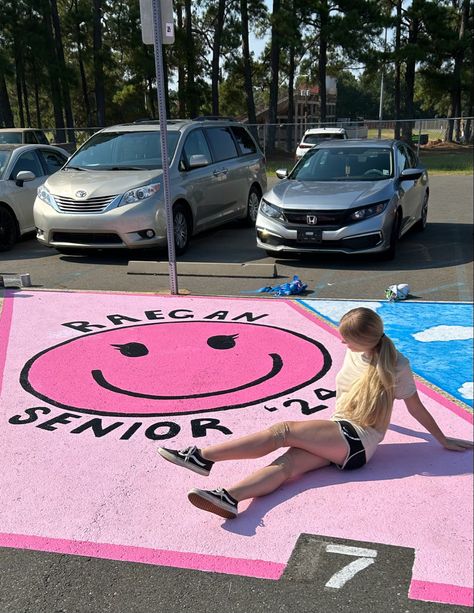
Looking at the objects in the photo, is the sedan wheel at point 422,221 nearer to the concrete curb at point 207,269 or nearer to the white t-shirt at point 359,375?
the concrete curb at point 207,269

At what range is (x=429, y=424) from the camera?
3164 mm

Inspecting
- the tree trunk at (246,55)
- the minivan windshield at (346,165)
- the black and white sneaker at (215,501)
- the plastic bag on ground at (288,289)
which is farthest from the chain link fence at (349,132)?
the black and white sneaker at (215,501)

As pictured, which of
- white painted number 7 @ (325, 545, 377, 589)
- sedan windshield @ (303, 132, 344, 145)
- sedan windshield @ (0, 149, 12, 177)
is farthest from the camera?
sedan windshield @ (303, 132, 344, 145)

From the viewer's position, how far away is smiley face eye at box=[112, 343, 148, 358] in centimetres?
514

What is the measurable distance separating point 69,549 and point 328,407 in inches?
75.2

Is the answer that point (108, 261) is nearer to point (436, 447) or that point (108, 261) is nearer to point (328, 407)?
point (328, 407)

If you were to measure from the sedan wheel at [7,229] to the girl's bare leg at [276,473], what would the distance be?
26.4ft

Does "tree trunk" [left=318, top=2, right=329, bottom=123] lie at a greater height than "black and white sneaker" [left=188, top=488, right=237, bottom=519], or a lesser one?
greater

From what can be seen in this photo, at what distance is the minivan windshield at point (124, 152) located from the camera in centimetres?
927

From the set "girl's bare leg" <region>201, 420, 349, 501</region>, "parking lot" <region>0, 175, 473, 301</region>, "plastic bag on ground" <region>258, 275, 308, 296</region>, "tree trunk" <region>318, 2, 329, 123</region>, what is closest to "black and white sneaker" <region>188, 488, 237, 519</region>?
"girl's bare leg" <region>201, 420, 349, 501</region>

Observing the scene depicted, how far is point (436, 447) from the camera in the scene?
345cm

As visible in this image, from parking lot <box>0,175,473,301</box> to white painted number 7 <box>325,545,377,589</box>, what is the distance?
400 centimetres

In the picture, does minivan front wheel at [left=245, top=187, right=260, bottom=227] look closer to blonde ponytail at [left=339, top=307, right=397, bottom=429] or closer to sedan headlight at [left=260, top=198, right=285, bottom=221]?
sedan headlight at [left=260, top=198, right=285, bottom=221]

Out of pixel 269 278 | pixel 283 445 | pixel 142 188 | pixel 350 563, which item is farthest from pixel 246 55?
pixel 350 563
